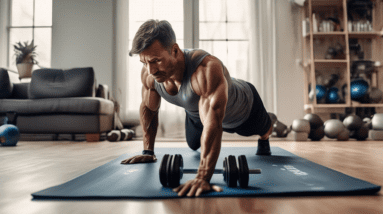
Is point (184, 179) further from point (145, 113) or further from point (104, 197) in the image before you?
point (145, 113)

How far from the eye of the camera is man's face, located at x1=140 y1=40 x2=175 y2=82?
2.74 ft

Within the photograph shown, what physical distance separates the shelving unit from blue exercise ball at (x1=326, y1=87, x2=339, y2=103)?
6 cm

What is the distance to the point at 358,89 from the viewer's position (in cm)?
327

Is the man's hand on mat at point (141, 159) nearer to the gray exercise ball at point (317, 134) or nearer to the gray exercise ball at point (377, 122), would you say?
the gray exercise ball at point (317, 134)

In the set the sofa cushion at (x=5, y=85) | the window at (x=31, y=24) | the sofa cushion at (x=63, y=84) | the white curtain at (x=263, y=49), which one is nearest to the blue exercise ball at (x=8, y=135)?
the sofa cushion at (x=63, y=84)

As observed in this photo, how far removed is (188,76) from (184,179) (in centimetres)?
37

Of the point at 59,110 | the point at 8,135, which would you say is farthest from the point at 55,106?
the point at 8,135

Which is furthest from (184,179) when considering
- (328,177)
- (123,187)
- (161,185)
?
(328,177)

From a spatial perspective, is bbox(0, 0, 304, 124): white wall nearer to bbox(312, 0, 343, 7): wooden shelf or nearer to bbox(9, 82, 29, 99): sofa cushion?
bbox(312, 0, 343, 7): wooden shelf

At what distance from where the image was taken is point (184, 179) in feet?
3.16

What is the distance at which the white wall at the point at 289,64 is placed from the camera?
3.84 metres

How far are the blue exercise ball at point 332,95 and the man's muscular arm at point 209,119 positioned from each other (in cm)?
294

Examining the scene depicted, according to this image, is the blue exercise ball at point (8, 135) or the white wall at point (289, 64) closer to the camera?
the blue exercise ball at point (8, 135)

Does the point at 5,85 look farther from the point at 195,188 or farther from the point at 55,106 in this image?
the point at 195,188
